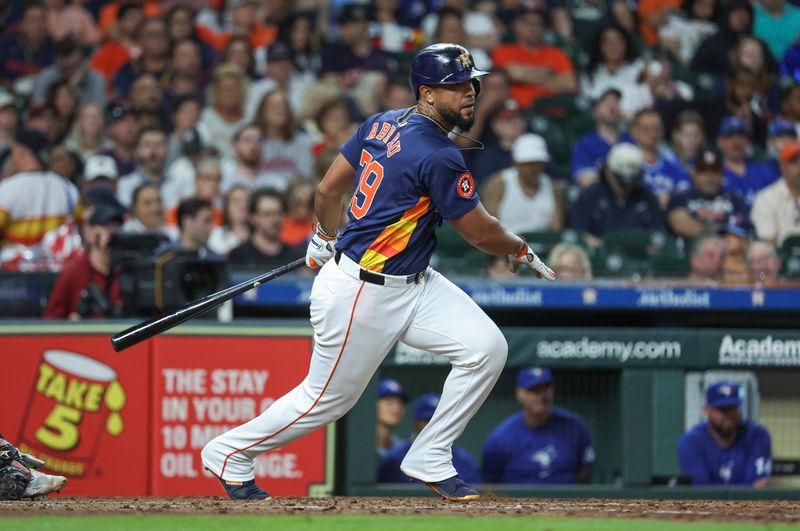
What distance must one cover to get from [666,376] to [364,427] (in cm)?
177

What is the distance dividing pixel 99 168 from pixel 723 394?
4805 millimetres

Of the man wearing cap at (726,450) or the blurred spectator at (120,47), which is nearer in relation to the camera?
the man wearing cap at (726,450)

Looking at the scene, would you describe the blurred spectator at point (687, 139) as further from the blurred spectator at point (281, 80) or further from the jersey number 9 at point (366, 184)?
the jersey number 9 at point (366, 184)

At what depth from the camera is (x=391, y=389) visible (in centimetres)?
729

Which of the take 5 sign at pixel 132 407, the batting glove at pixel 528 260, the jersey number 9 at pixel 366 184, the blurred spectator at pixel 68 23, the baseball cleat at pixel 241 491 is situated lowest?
the baseball cleat at pixel 241 491

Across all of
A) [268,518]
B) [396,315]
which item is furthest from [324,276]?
[268,518]

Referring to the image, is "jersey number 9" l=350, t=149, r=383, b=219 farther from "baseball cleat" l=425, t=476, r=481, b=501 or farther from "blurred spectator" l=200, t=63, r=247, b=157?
"blurred spectator" l=200, t=63, r=247, b=157

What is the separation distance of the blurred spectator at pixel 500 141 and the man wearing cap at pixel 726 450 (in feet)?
Result: 10.8

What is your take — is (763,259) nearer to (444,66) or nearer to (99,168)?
(444,66)

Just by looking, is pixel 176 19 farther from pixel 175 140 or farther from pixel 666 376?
pixel 666 376

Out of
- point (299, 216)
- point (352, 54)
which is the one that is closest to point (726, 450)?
point (299, 216)

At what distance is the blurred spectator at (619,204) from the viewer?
9156 millimetres

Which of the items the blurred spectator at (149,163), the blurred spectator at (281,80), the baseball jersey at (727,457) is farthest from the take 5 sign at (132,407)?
the blurred spectator at (281,80)

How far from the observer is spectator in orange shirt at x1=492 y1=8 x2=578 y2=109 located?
11.3 metres
